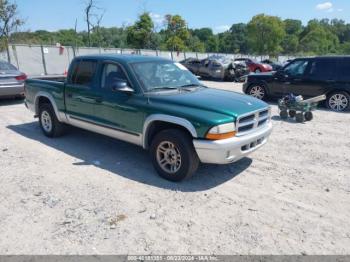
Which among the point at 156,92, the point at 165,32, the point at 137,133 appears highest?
the point at 165,32

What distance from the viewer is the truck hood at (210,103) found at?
4402 mm

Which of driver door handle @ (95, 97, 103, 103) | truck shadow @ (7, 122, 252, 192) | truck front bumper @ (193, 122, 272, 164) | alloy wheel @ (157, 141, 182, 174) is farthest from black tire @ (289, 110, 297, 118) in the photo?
driver door handle @ (95, 97, 103, 103)

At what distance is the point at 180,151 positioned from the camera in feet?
14.7

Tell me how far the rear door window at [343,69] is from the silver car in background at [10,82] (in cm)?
1058

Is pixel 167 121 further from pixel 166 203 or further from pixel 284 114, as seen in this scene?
pixel 284 114

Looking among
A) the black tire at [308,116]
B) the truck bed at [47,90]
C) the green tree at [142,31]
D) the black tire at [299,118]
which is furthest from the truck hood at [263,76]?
the green tree at [142,31]

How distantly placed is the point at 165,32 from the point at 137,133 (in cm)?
5383

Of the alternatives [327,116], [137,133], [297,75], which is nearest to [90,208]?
[137,133]

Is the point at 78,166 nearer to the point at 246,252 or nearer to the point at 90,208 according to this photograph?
the point at 90,208

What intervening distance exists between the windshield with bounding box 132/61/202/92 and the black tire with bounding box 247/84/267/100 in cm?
Result: 686

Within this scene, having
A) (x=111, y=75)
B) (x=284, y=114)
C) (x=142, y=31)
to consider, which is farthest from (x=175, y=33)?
(x=111, y=75)

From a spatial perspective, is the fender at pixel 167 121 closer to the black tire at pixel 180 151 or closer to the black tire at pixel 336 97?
the black tire at pixel 180 151

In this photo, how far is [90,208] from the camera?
4.03m

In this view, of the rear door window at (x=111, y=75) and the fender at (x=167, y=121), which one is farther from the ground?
the rear door window at (x=111, y=75)
